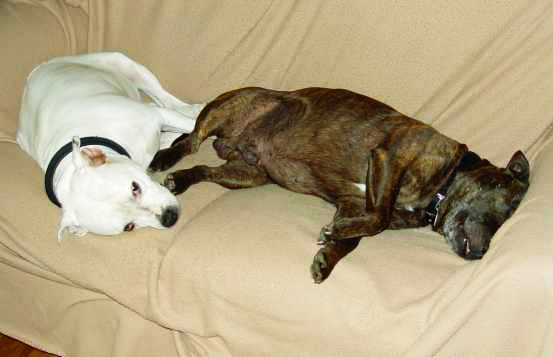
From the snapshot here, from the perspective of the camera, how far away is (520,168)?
266cm

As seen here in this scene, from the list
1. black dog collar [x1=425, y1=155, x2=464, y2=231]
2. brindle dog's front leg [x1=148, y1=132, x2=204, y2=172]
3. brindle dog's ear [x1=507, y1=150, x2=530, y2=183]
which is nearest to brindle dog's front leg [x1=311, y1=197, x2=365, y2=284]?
black dog collar [x1=425, y1=155, x2=464, y2=231]

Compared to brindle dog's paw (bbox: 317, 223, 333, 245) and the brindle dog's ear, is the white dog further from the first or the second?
the brindle dog's ear

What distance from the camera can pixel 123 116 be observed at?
301 cm

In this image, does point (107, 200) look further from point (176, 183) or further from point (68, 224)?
point (176, 183)

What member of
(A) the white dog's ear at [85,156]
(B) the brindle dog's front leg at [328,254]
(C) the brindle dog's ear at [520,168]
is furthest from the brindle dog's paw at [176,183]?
(C) the brindle dog's ear at [520,168]

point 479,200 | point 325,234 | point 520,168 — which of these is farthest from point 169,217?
point 520,168

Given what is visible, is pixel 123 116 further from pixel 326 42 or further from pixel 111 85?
pixel 326 42

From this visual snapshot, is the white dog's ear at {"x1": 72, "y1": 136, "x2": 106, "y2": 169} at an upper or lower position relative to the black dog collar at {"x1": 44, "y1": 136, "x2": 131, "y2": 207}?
upper

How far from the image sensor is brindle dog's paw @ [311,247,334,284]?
2.42 metres

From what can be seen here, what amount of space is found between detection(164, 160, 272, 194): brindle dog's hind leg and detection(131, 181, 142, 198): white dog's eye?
0.30 metres

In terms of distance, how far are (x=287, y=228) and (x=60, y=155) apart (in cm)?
106

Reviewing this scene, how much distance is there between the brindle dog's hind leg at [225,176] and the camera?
3031mm

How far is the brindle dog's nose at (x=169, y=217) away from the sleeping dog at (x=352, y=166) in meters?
0.28

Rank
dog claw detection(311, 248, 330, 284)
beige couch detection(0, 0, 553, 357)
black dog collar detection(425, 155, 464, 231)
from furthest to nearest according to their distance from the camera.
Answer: black dog collar detection(425, 155, 464, 231)
dog claw detection(311, 248, 330, 284)
beige couch detection(0, 0, 553, 357)
